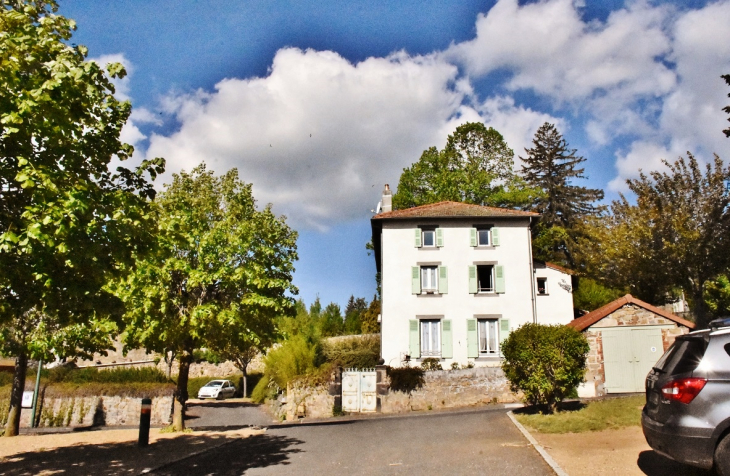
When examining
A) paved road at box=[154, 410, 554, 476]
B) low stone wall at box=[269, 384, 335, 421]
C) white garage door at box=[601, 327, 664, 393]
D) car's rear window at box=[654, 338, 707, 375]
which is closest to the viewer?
car's rear window at box=[654, 338, 707, 375]

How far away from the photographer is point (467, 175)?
38.6 metres

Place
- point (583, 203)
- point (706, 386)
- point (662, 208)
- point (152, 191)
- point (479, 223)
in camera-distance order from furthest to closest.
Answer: point (583, 203) < point (479, 223) < point (662, 208) < point (152, 191) < point (706, 386)

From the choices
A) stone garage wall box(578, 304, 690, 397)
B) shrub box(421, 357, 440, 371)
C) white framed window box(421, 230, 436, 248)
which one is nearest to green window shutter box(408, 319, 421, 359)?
shrub box(421, 357, 440, 371)

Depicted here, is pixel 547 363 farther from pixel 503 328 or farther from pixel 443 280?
pixel 443 280

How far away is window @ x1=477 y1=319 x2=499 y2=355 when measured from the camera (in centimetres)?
2544

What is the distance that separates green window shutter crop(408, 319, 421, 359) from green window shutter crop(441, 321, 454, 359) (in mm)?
1117

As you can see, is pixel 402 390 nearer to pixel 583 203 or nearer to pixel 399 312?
pixel 399 312

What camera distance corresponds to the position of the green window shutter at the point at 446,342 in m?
25.1

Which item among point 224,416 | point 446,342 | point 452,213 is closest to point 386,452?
point 224,416

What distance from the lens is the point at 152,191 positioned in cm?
855

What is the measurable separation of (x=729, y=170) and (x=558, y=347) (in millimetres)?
14730

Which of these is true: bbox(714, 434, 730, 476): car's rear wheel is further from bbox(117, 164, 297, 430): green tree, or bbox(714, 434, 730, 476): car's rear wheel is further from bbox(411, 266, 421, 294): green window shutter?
bbox(411, 266, 421, 294): green window shutter

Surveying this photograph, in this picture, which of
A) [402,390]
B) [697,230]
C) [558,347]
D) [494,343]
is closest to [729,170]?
[697,230]

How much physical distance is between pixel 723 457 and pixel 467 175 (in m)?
33.8
